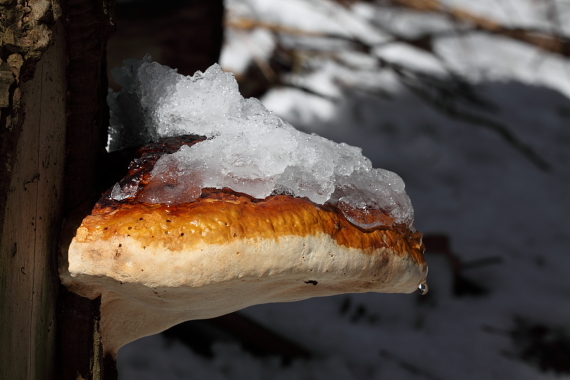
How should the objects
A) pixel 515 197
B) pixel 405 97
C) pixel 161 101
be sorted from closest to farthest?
pixel 161 101, pixel 515 197, pixel 405 97

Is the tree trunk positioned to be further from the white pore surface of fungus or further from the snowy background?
the snowy background

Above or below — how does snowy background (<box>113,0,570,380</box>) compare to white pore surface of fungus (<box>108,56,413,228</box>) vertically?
below

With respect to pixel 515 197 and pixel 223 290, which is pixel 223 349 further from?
pixel 515 197

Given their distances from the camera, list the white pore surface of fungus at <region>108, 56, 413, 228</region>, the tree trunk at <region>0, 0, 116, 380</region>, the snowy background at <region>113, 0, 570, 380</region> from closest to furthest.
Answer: the tree trunk at <region>0, 0, 116, 380</region>, the white pore surface of fungus at <region>108, 56, 413, 228</region>, the snowy background at <region>113, 0, 570, 380</region>

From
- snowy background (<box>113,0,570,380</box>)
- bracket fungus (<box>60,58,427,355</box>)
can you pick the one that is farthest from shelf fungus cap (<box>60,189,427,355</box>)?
snowy background (<box>113,0,570,380</box>)

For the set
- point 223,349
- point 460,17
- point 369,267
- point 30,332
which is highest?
point 369,267

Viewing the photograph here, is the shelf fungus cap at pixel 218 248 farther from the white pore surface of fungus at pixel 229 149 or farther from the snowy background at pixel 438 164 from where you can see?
the snowy background at pixel 438 164

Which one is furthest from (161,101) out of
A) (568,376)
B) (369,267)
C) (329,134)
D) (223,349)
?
(329,134)
